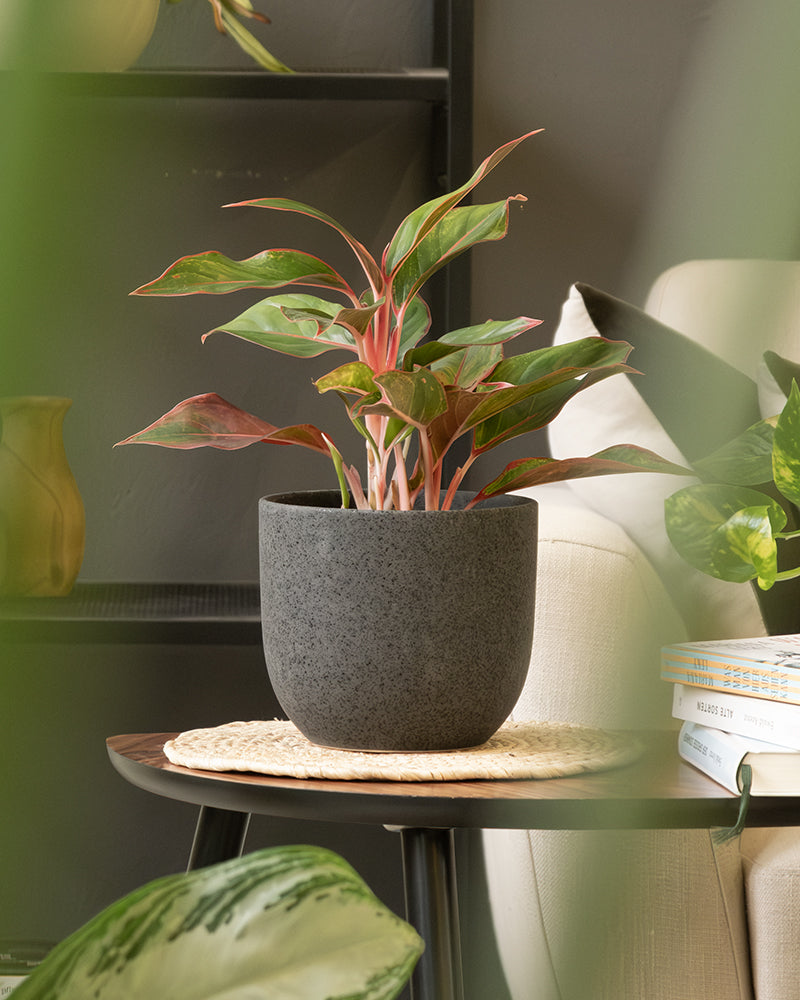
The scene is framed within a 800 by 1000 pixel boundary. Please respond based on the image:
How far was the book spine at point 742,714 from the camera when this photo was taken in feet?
2.52

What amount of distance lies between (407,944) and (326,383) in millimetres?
622

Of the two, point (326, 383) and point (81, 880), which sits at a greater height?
point (326, 383)

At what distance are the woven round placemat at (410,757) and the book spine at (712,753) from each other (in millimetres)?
48

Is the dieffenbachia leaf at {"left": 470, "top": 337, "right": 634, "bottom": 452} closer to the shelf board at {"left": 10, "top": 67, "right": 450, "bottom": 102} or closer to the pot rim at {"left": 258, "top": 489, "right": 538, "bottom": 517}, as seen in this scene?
the pot rim at {"left": 258, "top": 489, "right": 538, "bottom": 517}

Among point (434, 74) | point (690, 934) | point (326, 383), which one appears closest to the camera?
point (326, 383)

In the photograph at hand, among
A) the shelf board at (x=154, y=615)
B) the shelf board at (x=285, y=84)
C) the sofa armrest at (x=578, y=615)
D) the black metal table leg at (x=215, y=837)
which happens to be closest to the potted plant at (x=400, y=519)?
the black metal table leg at (x=215, y=837)

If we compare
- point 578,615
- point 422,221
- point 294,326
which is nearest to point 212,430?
point 294,326

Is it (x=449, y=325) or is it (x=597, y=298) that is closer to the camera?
(x=597, y=298)

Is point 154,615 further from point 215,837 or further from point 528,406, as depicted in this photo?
point 528,406

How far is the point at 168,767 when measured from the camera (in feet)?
2.48

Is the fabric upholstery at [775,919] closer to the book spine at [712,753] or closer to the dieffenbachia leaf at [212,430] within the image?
the book spine at [712,753]

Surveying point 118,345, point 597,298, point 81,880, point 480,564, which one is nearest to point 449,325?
point 597,298

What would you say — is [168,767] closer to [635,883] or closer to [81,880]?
[635,883]

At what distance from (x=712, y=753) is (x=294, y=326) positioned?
0.41m
